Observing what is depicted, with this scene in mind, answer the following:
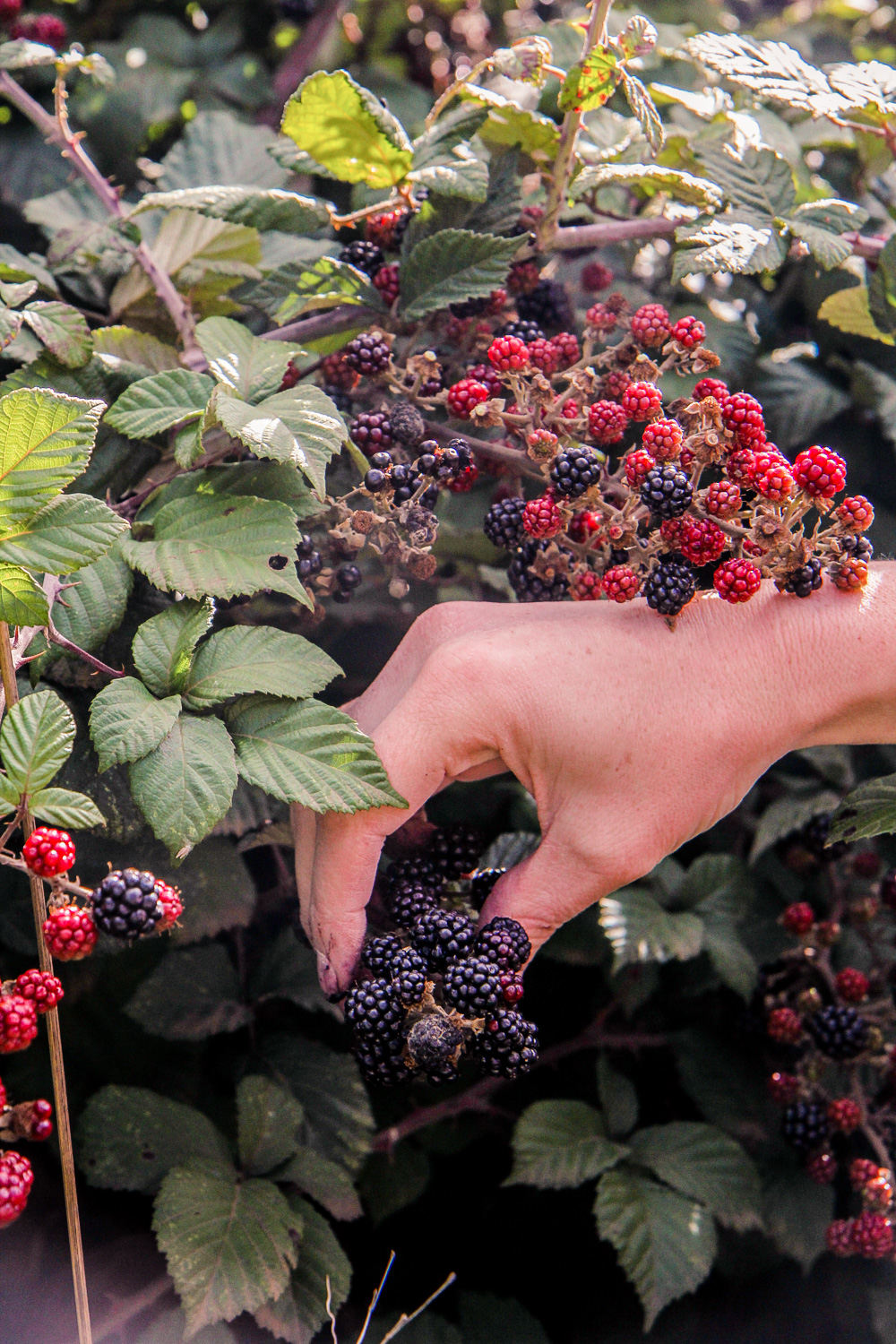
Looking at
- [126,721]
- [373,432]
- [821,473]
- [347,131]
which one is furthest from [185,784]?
[347,131]

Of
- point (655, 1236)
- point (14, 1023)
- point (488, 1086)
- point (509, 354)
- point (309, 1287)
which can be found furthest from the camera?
point (488, 1086)

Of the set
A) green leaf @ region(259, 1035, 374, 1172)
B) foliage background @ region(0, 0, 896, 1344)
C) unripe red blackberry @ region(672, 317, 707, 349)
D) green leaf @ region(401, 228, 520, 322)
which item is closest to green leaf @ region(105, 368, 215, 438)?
green leaf @ region(401, 228, 520, 322)

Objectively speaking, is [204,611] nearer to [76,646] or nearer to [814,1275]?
[76,646]

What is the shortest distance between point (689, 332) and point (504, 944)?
623mm

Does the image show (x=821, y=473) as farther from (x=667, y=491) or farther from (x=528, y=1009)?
(x=528, y=1009)

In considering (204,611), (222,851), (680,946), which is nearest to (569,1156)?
(680,946)

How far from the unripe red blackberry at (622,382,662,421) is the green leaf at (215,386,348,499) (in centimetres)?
28

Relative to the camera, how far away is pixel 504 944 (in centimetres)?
86

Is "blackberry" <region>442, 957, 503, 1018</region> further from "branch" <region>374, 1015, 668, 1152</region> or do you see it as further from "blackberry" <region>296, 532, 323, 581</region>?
"branch" <region>374, 1015, 668, 1152</region>

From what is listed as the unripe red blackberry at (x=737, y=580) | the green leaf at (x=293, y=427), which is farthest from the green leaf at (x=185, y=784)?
the unripe red blackberry at (x=737, y=580)

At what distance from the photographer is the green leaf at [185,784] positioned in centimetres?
80

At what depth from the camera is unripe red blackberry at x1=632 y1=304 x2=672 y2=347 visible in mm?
1001

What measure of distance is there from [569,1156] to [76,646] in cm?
91

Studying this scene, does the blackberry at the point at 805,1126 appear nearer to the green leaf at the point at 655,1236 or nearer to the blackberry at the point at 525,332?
the green leaf at the point at 655,1236
